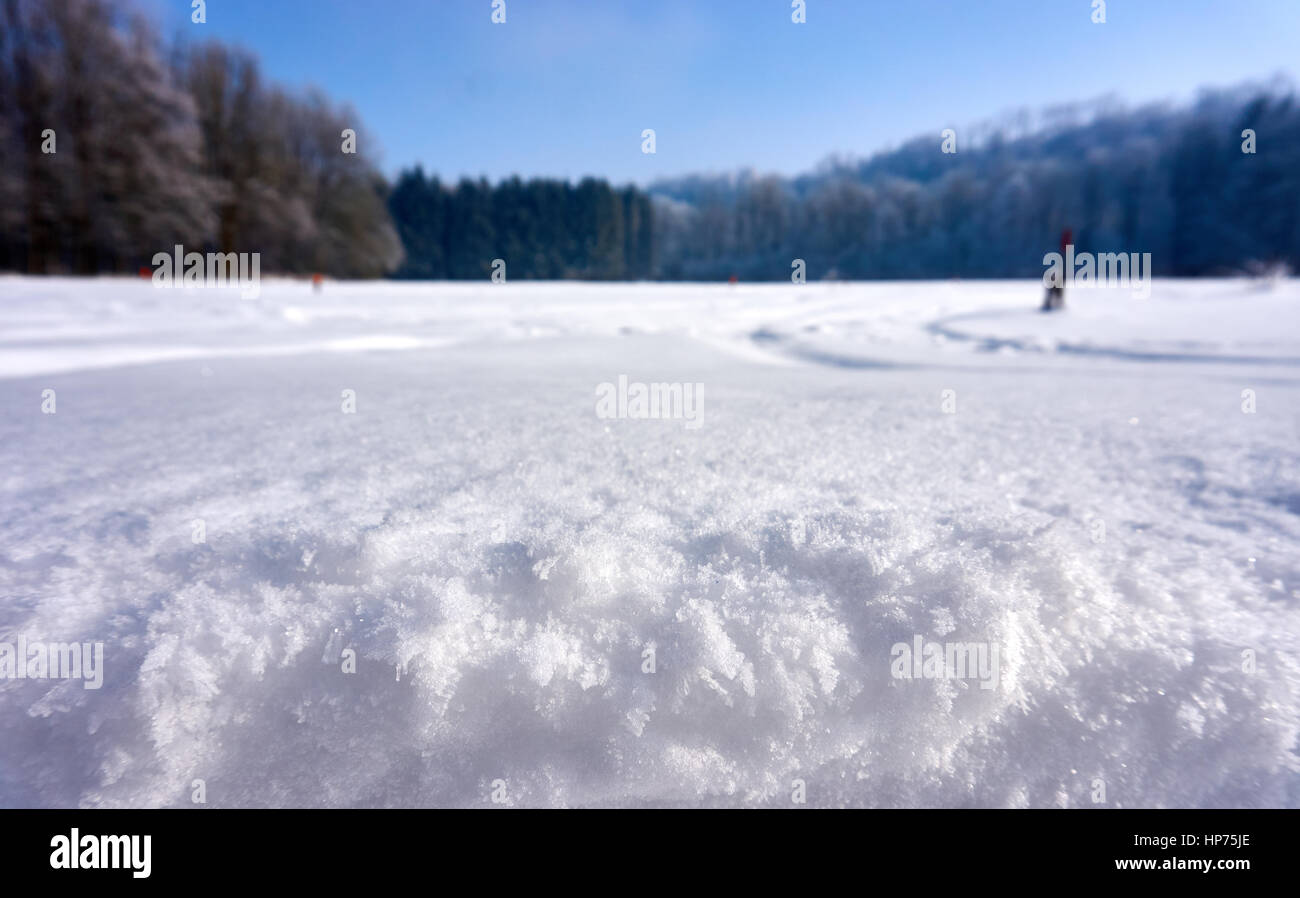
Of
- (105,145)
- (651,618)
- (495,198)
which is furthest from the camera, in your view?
(495,198)

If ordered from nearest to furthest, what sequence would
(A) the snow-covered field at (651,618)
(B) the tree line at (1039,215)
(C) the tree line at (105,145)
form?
(A) the snow-covered field at (651,618), (C) the tree line at (105,145), (B) the tree line at (1039,215)

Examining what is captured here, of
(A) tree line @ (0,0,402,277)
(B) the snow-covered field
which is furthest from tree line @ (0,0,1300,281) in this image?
(B) the snow-covered field

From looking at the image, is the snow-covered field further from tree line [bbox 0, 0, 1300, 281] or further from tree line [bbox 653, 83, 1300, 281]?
tree line [bbox 653, 83, 1300, 281]

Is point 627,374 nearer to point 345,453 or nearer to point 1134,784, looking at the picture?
point 345,453

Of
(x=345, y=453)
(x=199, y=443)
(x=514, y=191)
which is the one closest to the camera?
(x=345, y=453)

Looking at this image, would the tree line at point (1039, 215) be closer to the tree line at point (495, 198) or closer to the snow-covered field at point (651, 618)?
the tree line at point (495, 198)

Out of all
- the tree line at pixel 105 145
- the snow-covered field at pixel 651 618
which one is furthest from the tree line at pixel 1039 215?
the snow-covered field at pixel 651 618

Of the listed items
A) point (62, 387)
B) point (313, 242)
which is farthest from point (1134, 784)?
point (313, 242)

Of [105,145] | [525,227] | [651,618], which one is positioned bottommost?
[651,618]

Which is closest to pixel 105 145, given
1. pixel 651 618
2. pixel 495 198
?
pixel 651 618

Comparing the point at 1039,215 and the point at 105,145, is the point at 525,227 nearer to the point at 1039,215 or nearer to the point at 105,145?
the point at 105,145

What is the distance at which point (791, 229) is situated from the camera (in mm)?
67188
